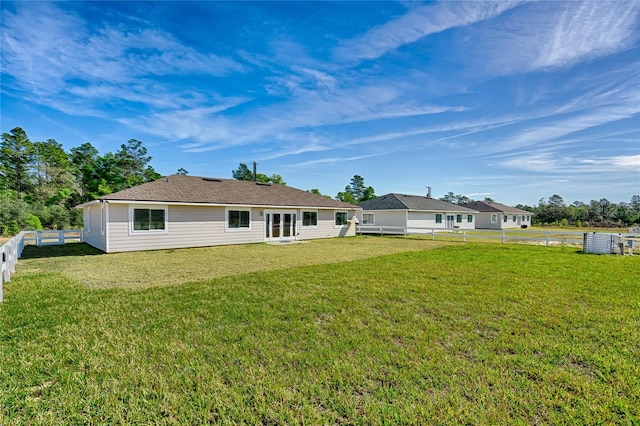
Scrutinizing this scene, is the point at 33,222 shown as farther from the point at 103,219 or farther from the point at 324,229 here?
the point at 324,229

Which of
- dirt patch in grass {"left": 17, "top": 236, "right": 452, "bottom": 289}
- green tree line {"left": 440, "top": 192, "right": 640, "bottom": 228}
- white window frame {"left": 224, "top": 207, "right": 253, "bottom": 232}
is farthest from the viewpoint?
green tree line {"left": 440, "top": 192, "right": 640, "bottom": 228}

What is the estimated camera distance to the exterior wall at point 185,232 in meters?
12.6

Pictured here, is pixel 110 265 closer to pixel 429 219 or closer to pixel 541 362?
pixel 541 362

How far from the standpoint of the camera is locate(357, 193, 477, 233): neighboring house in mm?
27141

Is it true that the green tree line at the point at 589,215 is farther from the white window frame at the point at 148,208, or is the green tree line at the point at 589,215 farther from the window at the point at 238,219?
the white window frame at the point at 148,208

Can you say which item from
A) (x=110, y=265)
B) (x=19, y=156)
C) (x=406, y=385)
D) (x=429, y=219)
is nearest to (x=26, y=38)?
(x=110, y=265)

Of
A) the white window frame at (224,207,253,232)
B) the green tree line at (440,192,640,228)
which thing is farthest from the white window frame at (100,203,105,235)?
the green tree line at (440,192,640,228)

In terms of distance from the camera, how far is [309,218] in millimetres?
19828

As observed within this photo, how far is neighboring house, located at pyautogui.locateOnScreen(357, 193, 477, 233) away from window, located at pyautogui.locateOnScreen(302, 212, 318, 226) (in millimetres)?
10263

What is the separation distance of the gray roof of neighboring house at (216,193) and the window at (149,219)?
0.68 m

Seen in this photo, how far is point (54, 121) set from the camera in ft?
71.4

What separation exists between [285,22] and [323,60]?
3225 millimetres

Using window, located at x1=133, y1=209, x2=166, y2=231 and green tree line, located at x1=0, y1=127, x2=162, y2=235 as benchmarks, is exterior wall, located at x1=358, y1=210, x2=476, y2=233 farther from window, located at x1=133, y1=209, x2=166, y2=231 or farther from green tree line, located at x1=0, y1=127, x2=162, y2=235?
green tree line, located at x1=0, y1=127, x2=162, y2=235

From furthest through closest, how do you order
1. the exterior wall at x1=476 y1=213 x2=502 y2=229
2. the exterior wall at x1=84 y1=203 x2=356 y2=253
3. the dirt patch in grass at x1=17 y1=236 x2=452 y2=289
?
the exterior wall at x1=476 y1=213 x2=502 y2=229 < the exterior wall at x1=84 y1=203 x2=356 y2=253 < the dirt patch in grass at x1=17 y1=236 x2=452 y2=289
